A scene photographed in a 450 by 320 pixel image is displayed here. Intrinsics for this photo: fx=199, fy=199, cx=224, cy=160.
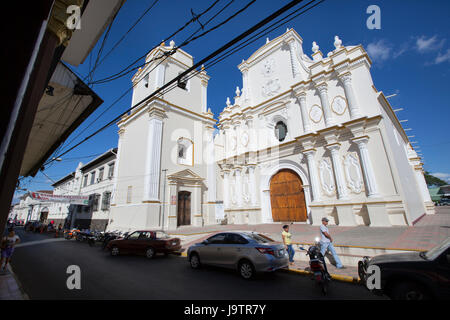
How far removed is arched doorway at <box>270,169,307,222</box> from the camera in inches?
554

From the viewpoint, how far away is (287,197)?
1491cm

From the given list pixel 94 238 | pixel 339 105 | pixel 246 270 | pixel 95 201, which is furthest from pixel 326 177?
pixel 95 201

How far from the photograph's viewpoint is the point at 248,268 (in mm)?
5754

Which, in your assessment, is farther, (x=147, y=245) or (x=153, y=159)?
(x=153, y=159)

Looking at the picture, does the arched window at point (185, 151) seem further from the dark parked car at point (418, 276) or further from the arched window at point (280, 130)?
the dark parked car at point (418, 276)

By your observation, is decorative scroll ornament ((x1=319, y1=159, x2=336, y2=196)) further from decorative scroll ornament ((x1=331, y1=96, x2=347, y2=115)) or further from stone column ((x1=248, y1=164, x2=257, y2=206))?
stone column ((x1=248, y1=164, x2=257, y2=206))

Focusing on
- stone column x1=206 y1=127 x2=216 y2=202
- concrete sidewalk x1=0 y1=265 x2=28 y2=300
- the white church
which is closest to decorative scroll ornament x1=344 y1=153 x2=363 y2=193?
the white church

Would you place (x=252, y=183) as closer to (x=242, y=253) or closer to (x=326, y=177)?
(x=326, y=177)

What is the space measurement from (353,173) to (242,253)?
9.58 metres

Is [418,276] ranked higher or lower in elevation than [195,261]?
higher

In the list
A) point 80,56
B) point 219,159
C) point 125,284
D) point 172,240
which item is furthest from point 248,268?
point 219,159

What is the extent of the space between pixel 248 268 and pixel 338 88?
13237 mm

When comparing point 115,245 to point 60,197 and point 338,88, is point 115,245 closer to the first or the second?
point 60,197

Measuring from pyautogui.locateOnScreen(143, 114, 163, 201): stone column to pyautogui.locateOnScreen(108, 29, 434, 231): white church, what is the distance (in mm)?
80
